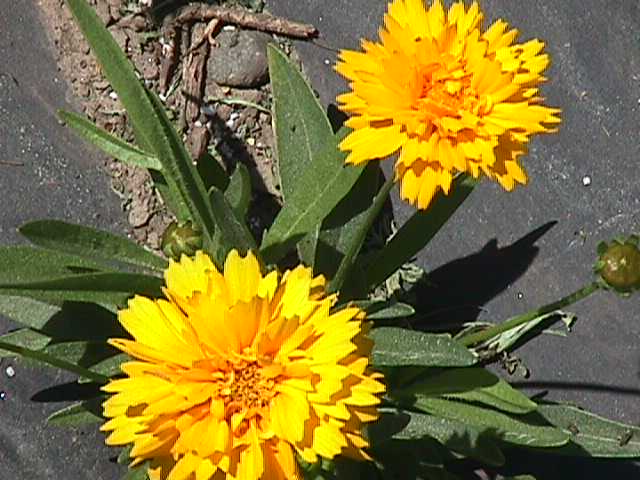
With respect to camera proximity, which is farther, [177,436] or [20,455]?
[20,455]

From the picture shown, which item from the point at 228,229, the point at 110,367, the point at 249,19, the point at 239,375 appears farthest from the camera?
the point at 249,19

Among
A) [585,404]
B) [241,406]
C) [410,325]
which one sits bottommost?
[585,404]

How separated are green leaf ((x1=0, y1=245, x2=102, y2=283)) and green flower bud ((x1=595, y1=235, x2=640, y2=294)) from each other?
28.9 inches

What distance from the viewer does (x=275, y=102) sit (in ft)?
5.60

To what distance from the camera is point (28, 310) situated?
1.60m

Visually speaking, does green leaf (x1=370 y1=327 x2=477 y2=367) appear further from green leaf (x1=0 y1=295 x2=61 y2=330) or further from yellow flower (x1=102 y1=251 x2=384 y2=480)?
green leaf (x1=0 y1=295 x2=61 y2=330)

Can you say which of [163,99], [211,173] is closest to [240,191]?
[211,173]

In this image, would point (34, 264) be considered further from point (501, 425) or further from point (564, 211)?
point (564, 211)

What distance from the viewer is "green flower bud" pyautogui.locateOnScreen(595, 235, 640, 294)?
1.34 metres

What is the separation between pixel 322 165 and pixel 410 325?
1.90ft

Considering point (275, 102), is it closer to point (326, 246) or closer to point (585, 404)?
point (326, 246)

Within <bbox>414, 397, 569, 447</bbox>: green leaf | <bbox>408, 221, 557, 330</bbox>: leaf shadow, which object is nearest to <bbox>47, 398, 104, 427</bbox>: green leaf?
<bbox>414, 397, 569, 447</bbox>: green leaf

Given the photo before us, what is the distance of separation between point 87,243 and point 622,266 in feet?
2.42

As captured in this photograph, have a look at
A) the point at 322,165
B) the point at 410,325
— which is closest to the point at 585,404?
the point at 410,325
